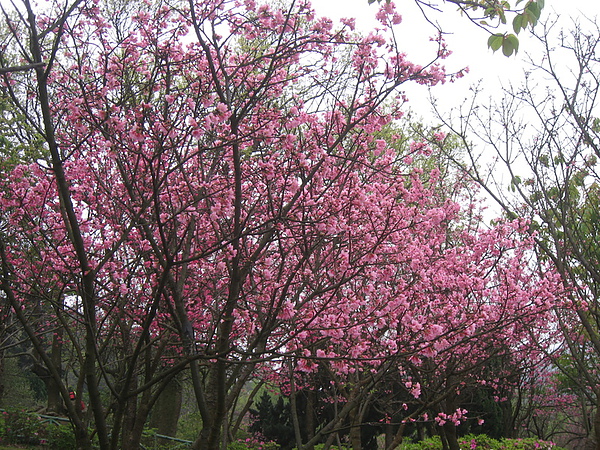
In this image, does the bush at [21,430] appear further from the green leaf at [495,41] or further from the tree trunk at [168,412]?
the green leaf at [495,41]

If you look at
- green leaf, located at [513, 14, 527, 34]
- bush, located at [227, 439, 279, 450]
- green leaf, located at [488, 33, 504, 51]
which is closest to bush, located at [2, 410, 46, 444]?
bush, located at [227, 439, 279, 450]

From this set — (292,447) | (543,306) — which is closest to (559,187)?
(543,306)

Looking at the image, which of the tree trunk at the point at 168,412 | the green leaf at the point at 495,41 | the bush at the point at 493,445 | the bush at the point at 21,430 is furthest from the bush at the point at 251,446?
the green leaf at the point at 495,41

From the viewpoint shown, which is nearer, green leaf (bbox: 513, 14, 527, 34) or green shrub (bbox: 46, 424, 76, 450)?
green leaf (bbox: 513, 14, 527, 34)

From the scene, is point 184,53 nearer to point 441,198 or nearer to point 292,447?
point 441,198

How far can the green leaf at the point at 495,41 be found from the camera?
7.35 feet

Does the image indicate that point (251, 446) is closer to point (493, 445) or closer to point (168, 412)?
point (168, 412)

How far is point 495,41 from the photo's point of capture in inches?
88.7

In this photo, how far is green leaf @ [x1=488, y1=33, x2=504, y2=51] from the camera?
224 cm

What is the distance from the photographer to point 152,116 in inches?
184

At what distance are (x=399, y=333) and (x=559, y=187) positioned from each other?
306 centimetres

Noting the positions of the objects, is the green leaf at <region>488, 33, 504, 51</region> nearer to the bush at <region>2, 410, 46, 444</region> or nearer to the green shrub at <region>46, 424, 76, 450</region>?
the green shrub at <region>46, 424, 76, 450</region>

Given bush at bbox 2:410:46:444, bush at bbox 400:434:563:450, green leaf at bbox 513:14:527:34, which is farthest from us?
bush at bbox 400:434:563:450

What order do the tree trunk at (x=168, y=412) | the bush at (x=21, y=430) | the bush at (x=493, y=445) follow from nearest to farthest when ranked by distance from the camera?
the bush at (x=21, y=430) → the bush at (x=493, y=445) → the tree trunk at (x=168, y=412)
